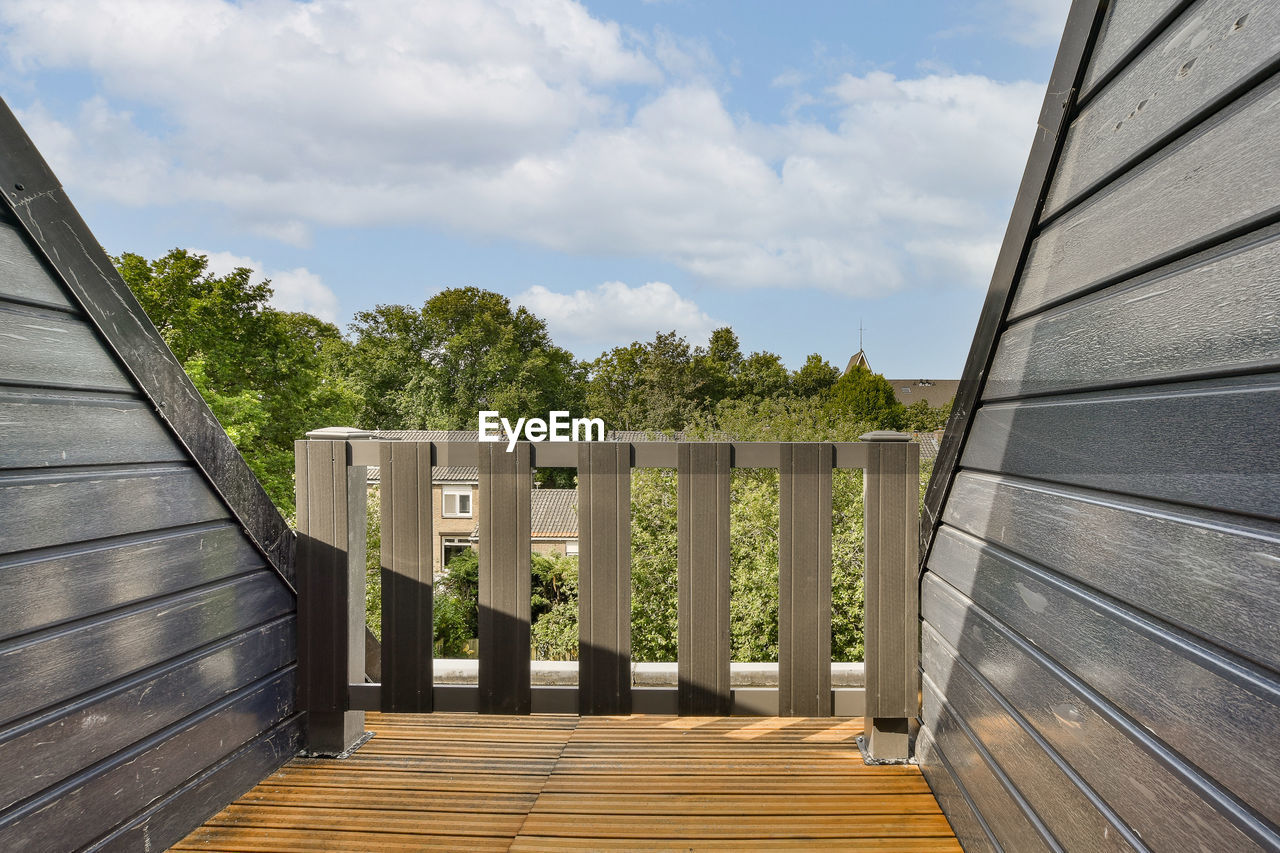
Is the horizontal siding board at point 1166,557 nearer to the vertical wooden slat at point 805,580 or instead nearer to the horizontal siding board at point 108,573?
the vertical wooden slat at point 805,580

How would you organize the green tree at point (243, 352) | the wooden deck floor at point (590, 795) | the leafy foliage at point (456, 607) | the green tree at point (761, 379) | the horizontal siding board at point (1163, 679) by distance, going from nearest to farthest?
the horizontal siding board at point (1163, 679) < the wooden deck floor at point (590, 795) < the green tree at point (243, 352) < the leafy foliage at point (456, 607) < the green tree at point (761, 379)

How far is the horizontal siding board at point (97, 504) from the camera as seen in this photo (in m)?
1.19

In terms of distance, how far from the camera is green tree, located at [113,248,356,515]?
14.5m

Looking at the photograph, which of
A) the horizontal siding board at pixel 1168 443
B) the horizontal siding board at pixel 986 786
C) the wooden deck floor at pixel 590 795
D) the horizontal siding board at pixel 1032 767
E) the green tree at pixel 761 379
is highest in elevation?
the green tree at pixel 761 379

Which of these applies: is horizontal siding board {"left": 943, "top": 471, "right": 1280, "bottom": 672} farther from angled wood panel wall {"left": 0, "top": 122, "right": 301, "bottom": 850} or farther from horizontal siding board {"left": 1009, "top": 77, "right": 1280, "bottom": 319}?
angled wood panel wall {"left": 0, "top": 122, "right": 301, "bottom": 850}

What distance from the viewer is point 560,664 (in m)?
2.78

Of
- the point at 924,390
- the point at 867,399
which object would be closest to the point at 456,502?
the point at 867,399

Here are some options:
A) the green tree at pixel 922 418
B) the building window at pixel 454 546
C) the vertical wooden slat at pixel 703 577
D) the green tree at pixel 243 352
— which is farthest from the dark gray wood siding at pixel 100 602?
the green tree at pixel 922 418

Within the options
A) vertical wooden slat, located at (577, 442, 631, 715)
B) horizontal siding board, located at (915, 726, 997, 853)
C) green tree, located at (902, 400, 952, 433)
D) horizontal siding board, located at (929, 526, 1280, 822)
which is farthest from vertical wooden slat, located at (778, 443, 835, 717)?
green tree, located at (902, 400, 952, 433)

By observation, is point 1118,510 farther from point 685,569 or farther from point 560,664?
point 560,664

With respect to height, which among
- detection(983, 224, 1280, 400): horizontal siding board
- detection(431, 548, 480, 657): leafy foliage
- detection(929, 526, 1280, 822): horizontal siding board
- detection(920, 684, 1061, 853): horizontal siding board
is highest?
detection(983, 224, 1280, 400): horizontal siding board

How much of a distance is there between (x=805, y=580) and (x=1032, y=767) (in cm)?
77

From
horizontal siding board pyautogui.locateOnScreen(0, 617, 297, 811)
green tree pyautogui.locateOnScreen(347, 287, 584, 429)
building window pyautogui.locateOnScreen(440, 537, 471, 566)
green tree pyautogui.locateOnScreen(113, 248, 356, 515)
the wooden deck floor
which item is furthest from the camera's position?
green tree pyautogui.locateOnScreen(347, 287, 584, 429)

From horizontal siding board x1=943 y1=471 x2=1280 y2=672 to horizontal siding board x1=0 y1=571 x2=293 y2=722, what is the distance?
68.6 inches
